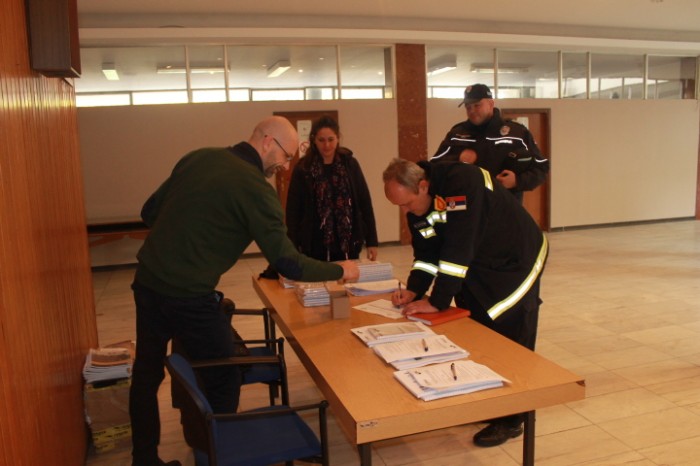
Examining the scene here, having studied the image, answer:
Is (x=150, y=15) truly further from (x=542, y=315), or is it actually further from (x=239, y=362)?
(x=239, y=362)

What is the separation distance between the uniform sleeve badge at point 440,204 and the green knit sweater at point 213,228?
23.0 inches

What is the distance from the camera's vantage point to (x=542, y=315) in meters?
4.98

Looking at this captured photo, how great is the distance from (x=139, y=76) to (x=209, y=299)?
22.7ft

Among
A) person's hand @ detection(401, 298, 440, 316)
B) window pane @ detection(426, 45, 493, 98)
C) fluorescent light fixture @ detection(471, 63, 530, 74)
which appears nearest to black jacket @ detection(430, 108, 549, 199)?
person's hand @ detection(401, 298, 440, 316)

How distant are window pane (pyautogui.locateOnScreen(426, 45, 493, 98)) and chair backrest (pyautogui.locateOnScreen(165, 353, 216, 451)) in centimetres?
809

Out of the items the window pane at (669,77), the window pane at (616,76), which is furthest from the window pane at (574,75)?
the window pane at (669,77)

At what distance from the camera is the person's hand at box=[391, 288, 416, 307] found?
8.31ft

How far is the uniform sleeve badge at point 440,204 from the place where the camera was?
236 cm

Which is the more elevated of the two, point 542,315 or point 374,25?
point 374,25

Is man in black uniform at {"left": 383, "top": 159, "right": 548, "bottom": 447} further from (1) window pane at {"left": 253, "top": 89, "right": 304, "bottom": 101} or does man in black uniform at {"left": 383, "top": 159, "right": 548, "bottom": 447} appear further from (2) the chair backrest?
(1) window pane at {"left": 253, "top": 89, "right": 304, "bottom": 101}

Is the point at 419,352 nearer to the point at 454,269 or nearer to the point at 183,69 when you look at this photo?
the point at 454,269

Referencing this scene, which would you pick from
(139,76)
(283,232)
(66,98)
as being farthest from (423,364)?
(139,76)

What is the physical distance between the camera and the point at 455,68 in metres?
9.36

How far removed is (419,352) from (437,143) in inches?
304
